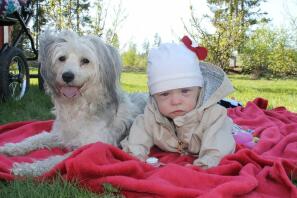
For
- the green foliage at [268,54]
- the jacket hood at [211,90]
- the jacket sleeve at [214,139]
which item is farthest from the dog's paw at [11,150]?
the green foliage at [268,54]

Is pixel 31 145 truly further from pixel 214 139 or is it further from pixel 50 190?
pixel 214 139

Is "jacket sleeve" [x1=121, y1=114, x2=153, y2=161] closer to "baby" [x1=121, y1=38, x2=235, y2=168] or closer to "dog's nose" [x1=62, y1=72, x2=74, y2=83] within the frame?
"baby" [x1=121, y1=38, x2=235, y2=168]

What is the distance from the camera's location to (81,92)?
3467 millimetres

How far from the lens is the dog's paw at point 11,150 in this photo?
3.67 metres

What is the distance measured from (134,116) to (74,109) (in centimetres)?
58

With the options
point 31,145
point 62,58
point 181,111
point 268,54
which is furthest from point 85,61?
point 268,54

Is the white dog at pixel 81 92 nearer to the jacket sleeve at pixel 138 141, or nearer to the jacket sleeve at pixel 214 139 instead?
the jacket sleeve at pixel 138 141

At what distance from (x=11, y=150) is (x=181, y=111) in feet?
4.72

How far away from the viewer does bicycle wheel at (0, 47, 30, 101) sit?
566 cm

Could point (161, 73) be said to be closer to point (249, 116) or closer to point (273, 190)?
point (273, 190)

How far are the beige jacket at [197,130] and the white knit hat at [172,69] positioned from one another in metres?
0.16

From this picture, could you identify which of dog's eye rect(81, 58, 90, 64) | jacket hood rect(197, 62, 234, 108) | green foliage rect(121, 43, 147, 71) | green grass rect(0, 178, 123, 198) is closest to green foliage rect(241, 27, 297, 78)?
green foliage rect(121, 43, 147, 71)

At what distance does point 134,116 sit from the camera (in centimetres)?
390

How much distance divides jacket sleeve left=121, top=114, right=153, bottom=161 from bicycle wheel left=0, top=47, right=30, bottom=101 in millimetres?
2685
